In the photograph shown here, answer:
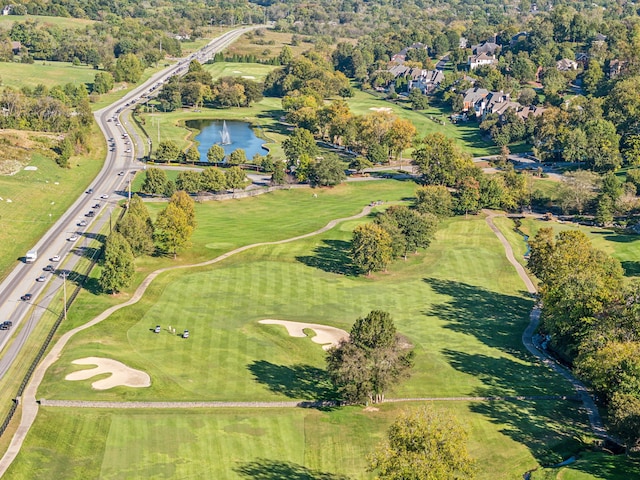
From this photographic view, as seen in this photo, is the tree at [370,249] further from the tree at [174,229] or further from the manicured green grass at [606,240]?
the manicured green grass at [606,240]

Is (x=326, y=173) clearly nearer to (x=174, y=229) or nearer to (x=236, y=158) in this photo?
(x=236, y=158)

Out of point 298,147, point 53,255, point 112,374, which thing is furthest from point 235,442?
point 298,147

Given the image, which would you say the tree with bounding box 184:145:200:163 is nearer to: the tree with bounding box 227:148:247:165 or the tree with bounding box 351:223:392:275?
the tree with bounding box 227:148:247:165

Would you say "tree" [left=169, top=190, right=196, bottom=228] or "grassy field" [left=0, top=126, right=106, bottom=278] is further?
"tree" [left=169, top=190, right=196, bottom=228]

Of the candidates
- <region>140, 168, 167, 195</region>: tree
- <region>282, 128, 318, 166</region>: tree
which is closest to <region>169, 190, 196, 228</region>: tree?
<region>140, 168, 167, 195</region>: tree

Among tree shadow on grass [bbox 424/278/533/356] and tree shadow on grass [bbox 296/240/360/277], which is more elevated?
tree shadow on grass [bbox 296/240/360/277]

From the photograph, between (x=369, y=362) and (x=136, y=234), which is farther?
(x=136, y=234)

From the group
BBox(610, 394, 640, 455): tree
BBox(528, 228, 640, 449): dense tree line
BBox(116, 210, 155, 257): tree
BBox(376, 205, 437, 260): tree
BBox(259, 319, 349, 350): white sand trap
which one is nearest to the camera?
BBox(610, 394, 640, 455): tree
